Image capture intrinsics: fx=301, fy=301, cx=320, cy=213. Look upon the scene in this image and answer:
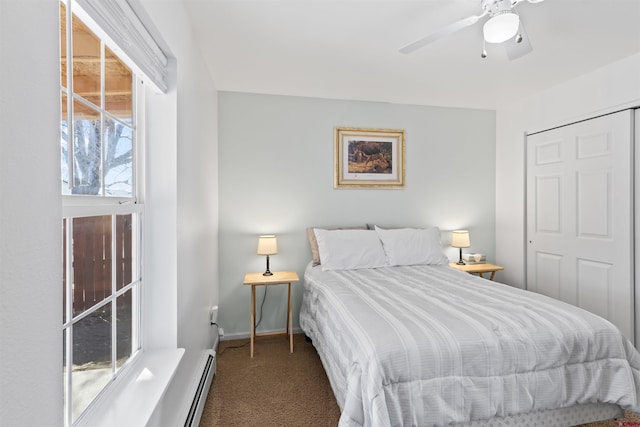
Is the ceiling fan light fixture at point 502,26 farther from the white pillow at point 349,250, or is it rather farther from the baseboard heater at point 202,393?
the baseboard heater at point 202,393

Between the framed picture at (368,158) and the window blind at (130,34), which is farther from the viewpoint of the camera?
the framed picture at (368,158)

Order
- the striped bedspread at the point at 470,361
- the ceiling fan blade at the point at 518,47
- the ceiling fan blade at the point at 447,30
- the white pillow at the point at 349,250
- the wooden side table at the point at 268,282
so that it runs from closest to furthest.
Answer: the striped bedspread at the point at 470,361, the ceiling fan blade at the point at 447,30, the ceiling fan blade at the point at 518,47, the wooden side table at the point at 268,282, the white pillow at the point at 349,250

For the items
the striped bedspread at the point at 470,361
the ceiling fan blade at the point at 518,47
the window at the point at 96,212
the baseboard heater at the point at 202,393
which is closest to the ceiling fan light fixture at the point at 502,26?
the ceiling fan blade at the point at 518,47

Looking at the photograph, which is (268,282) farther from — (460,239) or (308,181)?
(460,239)

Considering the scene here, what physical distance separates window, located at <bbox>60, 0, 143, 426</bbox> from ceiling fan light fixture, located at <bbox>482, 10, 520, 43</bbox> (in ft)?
5.46

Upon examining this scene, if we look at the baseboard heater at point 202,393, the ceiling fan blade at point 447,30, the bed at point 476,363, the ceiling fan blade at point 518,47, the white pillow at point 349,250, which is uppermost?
the ceiling fan blade at point 447,30

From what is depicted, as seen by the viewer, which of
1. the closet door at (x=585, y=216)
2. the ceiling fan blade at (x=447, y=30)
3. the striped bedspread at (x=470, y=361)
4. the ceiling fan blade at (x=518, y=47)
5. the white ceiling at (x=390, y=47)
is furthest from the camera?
the closet door at (x=585, y=216)

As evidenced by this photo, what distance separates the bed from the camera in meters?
1.31

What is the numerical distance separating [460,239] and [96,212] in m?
3.30

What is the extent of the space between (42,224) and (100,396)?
0.80 metres

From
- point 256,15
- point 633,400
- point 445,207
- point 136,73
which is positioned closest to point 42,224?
point 136,73

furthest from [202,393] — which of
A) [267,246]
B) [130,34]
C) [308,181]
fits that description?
[308,181]

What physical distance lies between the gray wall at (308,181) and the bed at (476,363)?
142cm

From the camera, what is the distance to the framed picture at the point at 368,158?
331 centimetres
